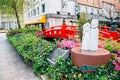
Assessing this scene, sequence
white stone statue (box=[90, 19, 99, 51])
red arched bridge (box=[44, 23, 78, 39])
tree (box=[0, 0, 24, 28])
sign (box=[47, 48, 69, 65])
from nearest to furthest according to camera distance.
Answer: white stone statue (box=[90, 19, 99, 51]) < sign (box=[47, 48, 69, 65]) < red arched bridge (box=[44, 23, 78, 39]) < tree (box=[0, 0, 24, 28])

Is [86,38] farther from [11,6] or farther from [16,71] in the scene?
[11,6]

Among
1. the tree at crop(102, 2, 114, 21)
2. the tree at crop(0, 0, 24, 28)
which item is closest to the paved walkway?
the tree at crop(0, 0, 24, 28)

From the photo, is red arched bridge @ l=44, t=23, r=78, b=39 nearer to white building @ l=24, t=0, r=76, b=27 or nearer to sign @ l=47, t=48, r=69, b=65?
sign @ l=47, t=48, r=69, b=65

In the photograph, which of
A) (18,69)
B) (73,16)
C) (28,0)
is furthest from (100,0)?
(18,69)

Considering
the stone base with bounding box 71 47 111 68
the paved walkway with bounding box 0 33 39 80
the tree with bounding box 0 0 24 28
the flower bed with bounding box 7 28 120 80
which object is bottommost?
the paved walkway with bounding box 0 33 39 80

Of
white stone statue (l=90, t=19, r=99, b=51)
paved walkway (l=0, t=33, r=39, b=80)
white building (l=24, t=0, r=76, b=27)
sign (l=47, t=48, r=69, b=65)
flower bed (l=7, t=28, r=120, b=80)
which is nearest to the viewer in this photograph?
flower bed (l=7, t=28, r=120, b=80)

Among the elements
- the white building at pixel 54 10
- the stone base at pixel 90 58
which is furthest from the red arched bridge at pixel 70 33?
the white building at pixel 54 10

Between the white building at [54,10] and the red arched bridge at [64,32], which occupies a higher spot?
the white building at [54,10]

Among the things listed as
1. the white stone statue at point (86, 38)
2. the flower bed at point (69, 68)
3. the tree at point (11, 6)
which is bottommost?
the flower bed at point (69, 68)

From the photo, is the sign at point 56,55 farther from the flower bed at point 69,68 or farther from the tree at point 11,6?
the tree at point 11,6

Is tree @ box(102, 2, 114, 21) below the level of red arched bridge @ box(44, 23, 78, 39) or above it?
above

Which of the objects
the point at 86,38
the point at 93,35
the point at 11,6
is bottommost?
the point at 86,38

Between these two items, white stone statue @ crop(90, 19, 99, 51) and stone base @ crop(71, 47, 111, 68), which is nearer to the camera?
stone base @ crop(71, 47, 111, 68)

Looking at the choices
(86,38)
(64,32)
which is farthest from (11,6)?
(86,38)
